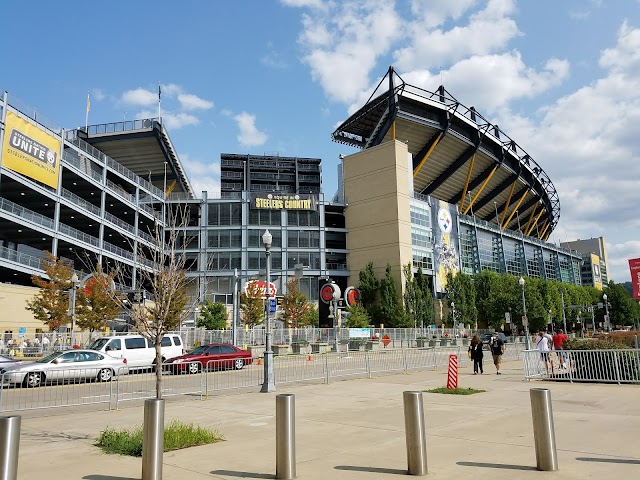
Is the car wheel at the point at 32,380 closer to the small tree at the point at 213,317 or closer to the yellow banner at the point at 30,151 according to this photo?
the yellow banner at the point at 30,151

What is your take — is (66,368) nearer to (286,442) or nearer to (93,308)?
(286,442)

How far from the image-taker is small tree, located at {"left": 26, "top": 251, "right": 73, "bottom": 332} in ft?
122

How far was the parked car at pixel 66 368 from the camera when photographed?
1831 cm

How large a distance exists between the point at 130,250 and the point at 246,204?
16680mm

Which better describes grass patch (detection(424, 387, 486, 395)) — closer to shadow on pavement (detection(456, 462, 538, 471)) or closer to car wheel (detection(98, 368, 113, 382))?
shadow on pavement (detection(456, 462, 538, 471))

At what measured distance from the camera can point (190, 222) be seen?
7375 centimetres

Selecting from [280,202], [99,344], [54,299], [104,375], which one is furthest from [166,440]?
[280,202]

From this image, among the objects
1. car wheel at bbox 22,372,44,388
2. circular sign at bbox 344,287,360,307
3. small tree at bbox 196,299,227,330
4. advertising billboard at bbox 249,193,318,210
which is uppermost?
advertising billboard at bbox 249,193,318,210

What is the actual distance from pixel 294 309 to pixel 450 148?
127 ft

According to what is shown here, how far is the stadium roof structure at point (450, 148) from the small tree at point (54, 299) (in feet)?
153

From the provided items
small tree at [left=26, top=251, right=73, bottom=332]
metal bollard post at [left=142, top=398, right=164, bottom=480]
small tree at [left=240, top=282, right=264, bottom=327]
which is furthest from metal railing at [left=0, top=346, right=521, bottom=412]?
small tree at [left=240, top=282, right=264, bottom=327]

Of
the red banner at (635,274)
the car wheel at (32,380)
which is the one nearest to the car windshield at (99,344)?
the car wheel at (32,380)

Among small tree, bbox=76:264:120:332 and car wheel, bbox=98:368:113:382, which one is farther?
small tree, bbox=76:264:120:332

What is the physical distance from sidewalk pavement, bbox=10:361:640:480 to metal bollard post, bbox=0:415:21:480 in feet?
5.45
